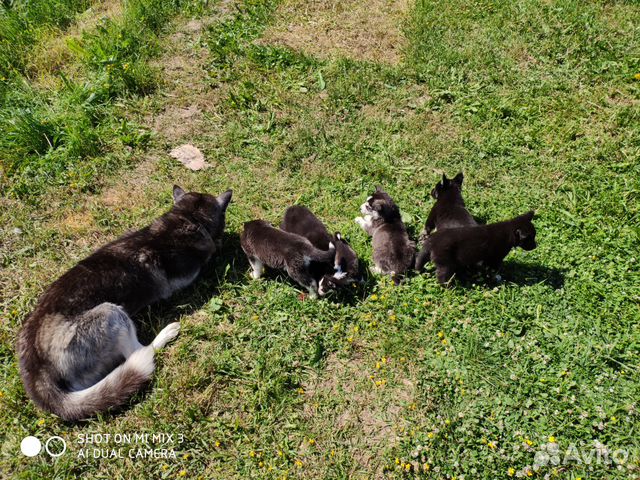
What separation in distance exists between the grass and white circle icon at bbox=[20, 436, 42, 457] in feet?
0.21

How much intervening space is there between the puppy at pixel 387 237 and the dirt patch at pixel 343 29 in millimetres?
3539

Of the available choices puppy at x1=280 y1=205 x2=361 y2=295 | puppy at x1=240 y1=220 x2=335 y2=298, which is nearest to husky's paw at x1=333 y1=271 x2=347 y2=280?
puppy at x1=280 y1=205 x2=361 y2=295

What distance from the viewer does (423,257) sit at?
4926 mm

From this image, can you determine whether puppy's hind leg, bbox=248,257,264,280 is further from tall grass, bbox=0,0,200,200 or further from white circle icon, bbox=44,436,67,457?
tall grass, bbox=0,0,200,200

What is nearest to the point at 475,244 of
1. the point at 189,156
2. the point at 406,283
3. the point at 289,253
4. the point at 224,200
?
the point at 406,283

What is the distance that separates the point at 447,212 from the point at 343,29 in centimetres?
482

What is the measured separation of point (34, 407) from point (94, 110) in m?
4.56

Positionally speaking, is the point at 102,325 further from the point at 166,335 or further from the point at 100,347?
the point at 166,335

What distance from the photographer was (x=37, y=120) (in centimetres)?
677

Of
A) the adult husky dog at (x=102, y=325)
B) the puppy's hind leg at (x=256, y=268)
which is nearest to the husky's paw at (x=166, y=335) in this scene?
the adult husky dog at (x=102, y=325)

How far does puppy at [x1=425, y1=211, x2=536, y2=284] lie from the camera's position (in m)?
4.71

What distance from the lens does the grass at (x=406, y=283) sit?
3963 mm

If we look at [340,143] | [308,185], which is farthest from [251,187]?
[340,143]

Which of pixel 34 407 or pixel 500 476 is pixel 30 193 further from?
pixel 500 476
